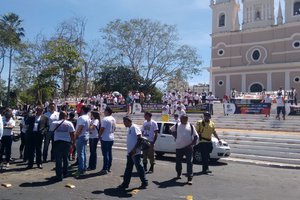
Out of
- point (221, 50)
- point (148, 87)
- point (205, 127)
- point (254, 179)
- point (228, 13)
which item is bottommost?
point (254, 179)

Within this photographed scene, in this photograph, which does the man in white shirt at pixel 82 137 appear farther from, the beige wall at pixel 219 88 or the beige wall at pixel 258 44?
the beige wall at pixel 219 88

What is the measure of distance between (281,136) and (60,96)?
34.5 m

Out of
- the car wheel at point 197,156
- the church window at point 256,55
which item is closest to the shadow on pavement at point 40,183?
the car wheel at point 197,156

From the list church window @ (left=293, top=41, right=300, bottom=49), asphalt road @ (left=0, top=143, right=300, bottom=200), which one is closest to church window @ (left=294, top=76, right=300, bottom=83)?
church window @ (left=293, top=41, right=300, bottom=49)

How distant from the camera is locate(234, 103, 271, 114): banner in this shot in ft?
86.9

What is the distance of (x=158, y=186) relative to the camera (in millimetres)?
9000

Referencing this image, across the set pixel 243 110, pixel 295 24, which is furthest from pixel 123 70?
pixel 243 110

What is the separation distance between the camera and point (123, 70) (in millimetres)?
50438

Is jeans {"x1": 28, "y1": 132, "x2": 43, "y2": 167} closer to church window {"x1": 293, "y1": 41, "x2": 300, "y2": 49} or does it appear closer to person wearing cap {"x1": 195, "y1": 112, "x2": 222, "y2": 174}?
person wearing cap {"x1": 195, "y1": 112, "x2": 222, "y2": 174}

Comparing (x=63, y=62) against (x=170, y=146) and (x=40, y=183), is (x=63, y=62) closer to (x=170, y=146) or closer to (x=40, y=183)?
(x=170, y=146)

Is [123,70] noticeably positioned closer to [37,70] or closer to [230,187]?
[37,70]

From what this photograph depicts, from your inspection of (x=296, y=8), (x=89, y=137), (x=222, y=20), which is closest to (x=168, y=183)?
(x=89, y=137)

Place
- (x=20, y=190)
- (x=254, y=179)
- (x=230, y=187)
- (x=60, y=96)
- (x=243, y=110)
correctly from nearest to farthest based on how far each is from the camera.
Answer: (x=20, y=190)
(x=230, y=187)
(x=254, y=179)
(x=243, y=110)
(x=60, y=96)

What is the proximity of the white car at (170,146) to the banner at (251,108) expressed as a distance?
1292 centimetres
